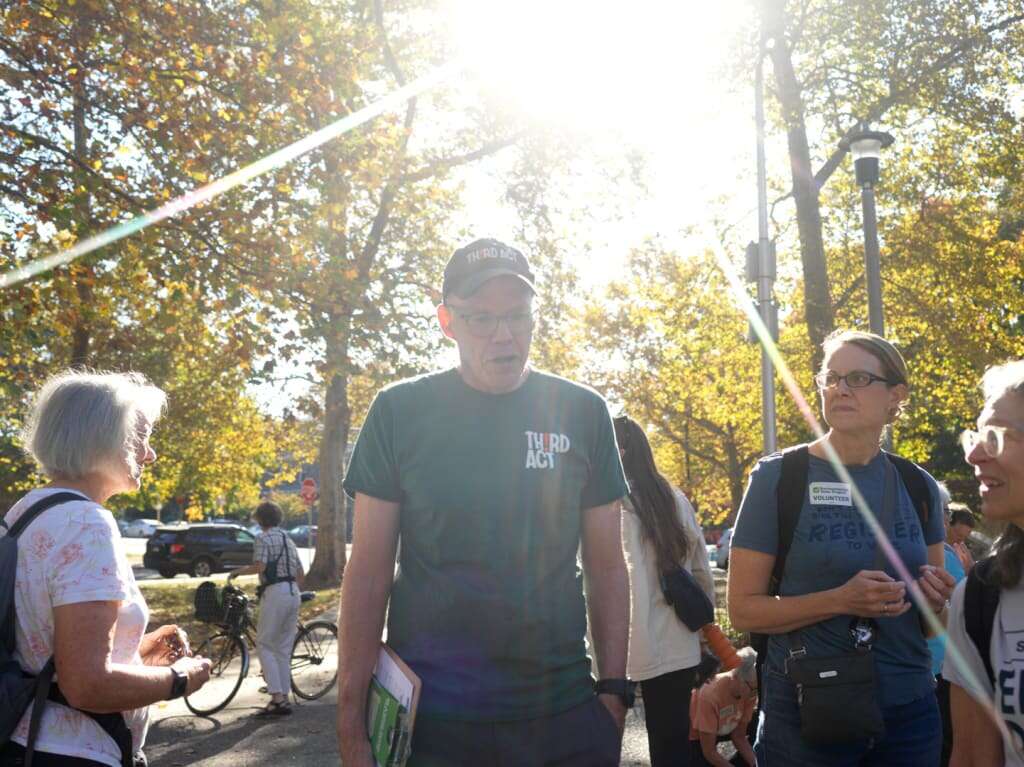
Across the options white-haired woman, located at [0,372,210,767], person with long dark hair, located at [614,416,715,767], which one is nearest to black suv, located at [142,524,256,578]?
person with long dark hair, located at [614,416,715,767]

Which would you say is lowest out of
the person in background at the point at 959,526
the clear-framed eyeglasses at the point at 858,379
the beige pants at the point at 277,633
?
the beige pants at the point at 277,633

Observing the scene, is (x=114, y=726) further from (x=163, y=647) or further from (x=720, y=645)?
(x=720, y=645)

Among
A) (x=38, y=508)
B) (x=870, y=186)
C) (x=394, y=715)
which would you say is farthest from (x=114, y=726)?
(x=870, y=186)

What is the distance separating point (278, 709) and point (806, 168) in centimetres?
1141

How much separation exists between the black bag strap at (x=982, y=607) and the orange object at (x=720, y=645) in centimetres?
223

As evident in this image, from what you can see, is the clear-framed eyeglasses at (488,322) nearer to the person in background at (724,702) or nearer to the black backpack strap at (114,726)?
the black backpack strap at (114,726)

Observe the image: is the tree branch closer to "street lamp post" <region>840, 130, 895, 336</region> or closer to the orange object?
"street lamp post" <region>840, 130, 895, 336</region>

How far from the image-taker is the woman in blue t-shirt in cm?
300

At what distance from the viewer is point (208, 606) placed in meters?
10.7

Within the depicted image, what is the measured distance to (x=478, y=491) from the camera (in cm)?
262

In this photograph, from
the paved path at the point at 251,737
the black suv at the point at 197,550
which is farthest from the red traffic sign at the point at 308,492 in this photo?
the paved path at the point at 251,737

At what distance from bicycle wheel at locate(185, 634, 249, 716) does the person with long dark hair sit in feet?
20.1

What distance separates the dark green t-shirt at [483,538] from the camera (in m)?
2.56

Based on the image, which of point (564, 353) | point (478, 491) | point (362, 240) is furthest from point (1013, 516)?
point (564, 353)
